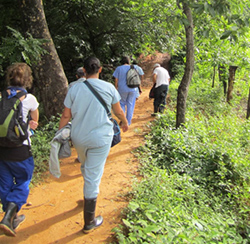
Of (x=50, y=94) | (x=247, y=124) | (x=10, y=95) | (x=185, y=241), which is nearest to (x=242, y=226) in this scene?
(x=185, y=241)

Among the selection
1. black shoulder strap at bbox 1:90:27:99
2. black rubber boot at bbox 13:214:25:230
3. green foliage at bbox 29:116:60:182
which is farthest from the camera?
green foliage at bbox 29:116:60:182

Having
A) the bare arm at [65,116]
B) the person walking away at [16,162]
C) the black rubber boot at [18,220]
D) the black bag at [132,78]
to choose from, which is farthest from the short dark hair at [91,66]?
the black bag at [132,78]

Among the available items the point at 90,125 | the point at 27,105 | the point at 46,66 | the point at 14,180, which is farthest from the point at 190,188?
the point at 46,66

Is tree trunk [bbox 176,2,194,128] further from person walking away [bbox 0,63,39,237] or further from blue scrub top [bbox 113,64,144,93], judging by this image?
person walking away [bbox 0,63,39,237]

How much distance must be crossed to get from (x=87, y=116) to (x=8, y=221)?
1.40 m

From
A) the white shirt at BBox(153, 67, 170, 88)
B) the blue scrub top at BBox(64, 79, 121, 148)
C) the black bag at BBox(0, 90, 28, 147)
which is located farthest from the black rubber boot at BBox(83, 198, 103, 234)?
the white shirt at BBox(153, 67, 170, 88)

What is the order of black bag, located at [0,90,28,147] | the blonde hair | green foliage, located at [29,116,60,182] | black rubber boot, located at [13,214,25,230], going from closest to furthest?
black bag, located at [0,90,28,147], the blonde hair, black rubber boot, located at [13,214,25,230], green foliage, located at [29,116,60,182]

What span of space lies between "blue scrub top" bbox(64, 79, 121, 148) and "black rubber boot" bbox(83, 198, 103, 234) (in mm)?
679

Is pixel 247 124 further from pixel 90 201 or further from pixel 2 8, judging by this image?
pixel 2 8

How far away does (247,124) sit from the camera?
723 cm

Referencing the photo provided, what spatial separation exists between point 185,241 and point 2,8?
29.2 feet

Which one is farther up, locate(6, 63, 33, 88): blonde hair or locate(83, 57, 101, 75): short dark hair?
locate(83, 57, 101, 75): short dark hair

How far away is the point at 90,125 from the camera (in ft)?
9.02

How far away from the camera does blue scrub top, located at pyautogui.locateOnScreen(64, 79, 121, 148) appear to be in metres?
2.74
